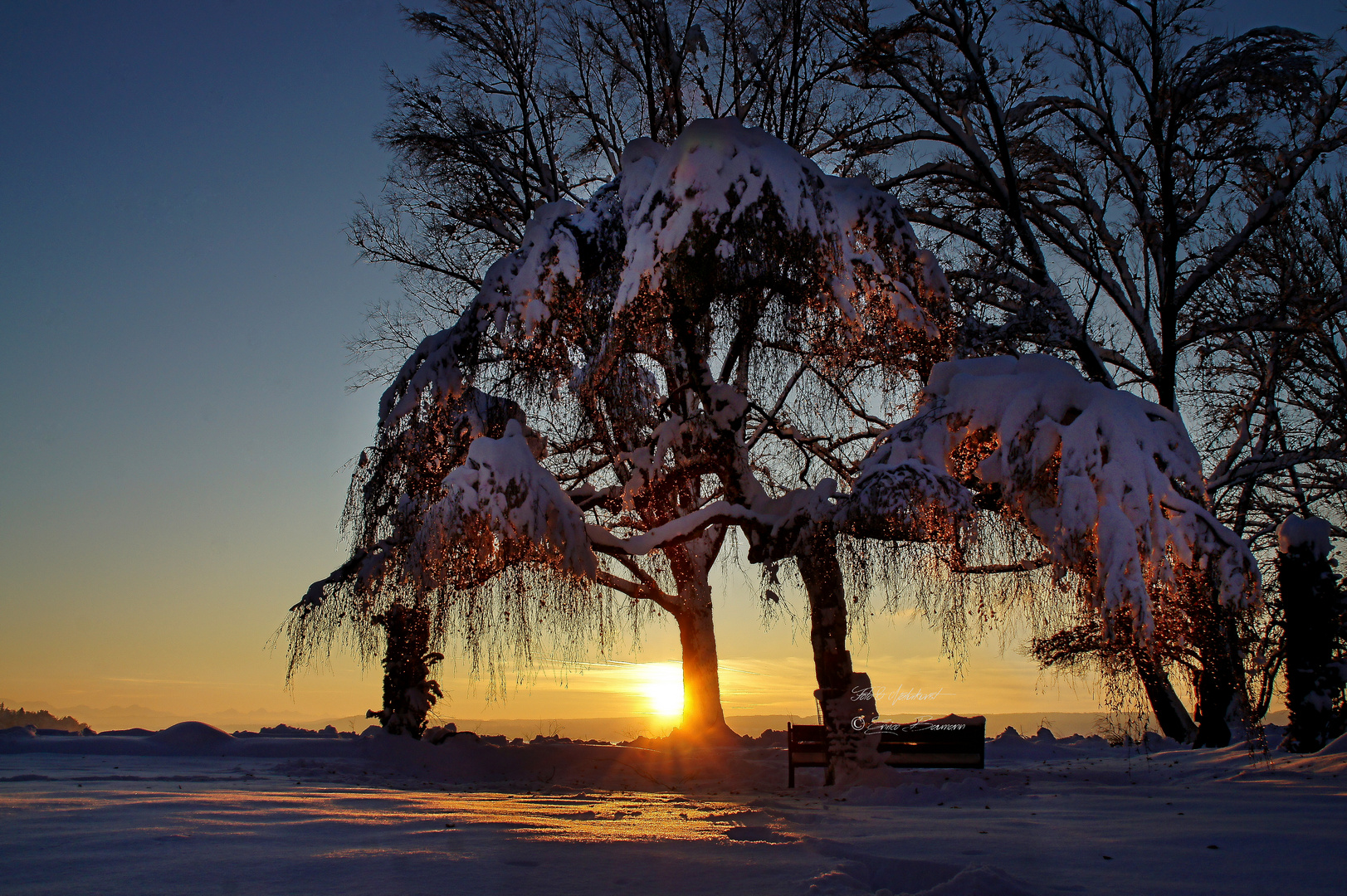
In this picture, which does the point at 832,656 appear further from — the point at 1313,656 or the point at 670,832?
the point at 1313,656

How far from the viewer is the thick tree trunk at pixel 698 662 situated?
15.4 meters

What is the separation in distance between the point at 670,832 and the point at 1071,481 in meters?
4.44

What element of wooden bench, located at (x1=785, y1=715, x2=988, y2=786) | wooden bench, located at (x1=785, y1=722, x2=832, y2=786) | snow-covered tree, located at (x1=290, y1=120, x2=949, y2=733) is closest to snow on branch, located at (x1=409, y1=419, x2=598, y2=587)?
snow-covered tree, located at (x1=290, y1=120, x2=949, y2=733)

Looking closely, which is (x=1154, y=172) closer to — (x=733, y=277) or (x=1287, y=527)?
(x=1287, y=527)

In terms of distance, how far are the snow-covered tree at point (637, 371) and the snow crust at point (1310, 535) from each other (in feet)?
22.0

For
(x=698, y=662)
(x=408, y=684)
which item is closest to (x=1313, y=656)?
(x=698, y=662)

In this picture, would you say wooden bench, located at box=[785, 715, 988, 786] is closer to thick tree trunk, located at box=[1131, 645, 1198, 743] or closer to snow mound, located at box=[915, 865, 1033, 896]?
thick tree trunk, located at box=[1131, 645, 1198, 743]

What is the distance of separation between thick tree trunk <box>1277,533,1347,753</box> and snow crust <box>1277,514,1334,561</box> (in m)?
0.11

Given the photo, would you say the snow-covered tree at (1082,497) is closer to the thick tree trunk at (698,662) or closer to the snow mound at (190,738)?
the thick tree trunk at (698,662)

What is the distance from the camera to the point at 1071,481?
7469 millimetres

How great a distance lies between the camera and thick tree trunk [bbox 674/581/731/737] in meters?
15.4

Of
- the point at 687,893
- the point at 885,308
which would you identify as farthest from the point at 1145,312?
the point at 687,893

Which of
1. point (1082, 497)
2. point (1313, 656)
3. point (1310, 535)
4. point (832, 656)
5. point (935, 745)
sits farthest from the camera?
point (1310, 535)

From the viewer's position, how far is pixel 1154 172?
49.0ft
